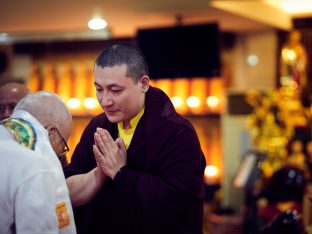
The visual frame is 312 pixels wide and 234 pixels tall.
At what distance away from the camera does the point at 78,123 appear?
28.7ft

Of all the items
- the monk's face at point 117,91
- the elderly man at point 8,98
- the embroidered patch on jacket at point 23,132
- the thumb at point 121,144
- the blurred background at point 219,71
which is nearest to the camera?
the embroidered patch on jacket at point 23,132

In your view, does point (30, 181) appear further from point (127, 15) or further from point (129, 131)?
point (127, 15)

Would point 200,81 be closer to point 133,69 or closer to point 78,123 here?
point 78,123

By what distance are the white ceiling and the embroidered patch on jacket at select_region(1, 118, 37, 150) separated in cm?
307

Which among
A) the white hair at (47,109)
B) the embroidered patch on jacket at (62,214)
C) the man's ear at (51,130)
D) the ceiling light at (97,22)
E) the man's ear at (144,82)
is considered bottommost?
the embroidered patch on jacket at (62,214)

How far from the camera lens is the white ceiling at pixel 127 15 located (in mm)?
5688

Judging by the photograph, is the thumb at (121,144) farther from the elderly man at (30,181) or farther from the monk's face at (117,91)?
the elderly man at (30,181)

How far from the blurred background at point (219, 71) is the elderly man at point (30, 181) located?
3423 mm

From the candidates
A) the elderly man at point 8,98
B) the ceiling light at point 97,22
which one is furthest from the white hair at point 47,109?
the ceiling light at point 97,22

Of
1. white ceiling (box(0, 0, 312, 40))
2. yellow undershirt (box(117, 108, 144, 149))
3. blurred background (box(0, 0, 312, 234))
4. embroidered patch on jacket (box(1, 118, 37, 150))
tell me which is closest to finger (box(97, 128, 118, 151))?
yellow undershirt (box(117, 108, 144, 149))

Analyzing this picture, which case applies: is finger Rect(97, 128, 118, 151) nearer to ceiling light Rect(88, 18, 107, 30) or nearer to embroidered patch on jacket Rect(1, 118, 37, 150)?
embroidered patch on jacket Rect(1, 118, 37, 150)

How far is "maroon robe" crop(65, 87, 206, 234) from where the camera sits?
99.2 inches

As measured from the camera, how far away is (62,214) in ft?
7.35

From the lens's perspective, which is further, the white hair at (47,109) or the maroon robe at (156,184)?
the maroon robe at (156,184)
